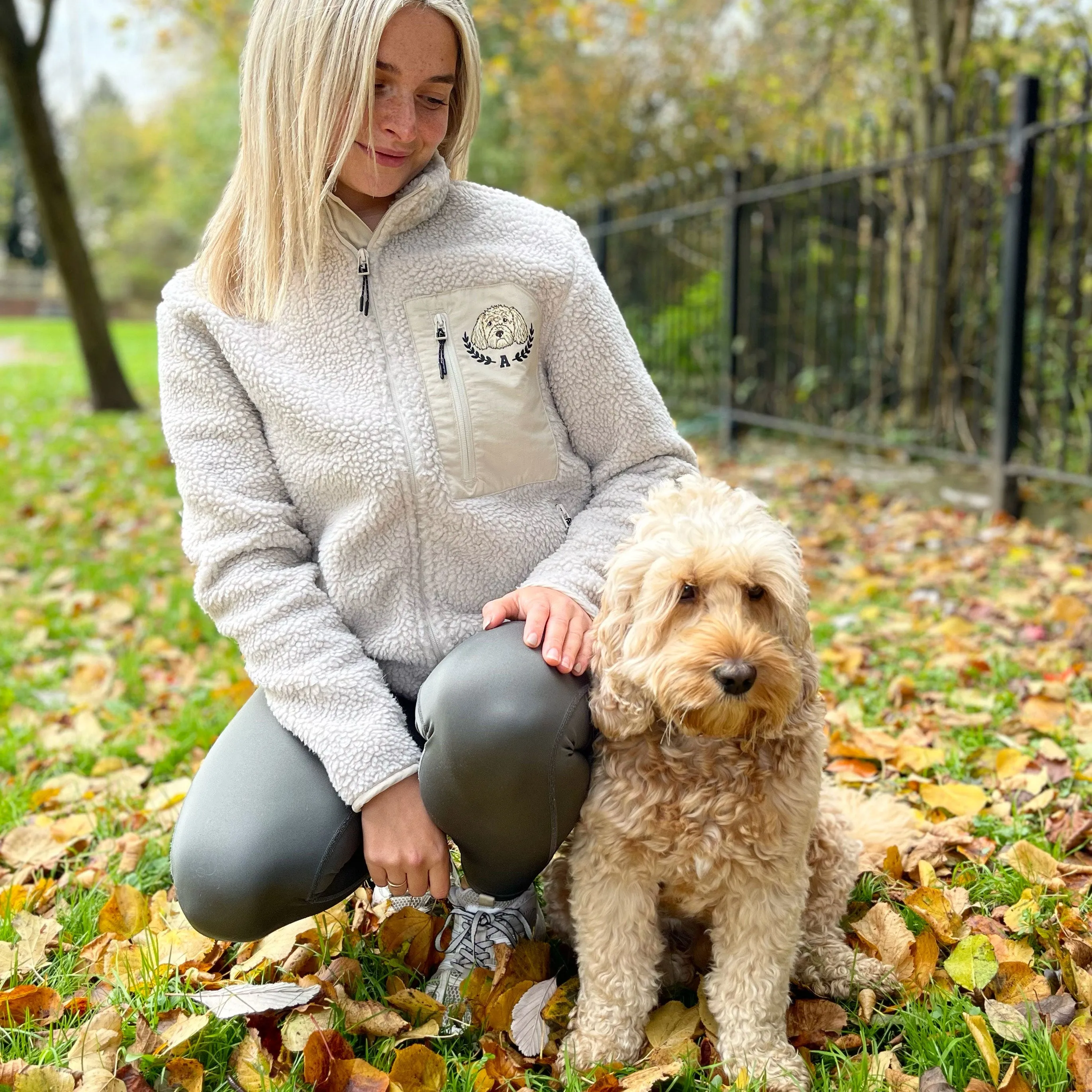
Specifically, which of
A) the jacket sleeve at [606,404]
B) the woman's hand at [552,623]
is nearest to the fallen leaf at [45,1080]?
the woman's hand at [552,623]

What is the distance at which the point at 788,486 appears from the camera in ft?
22.1

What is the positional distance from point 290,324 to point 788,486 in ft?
16.3

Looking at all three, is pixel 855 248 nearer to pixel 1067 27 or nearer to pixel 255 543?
pixel 1067 27

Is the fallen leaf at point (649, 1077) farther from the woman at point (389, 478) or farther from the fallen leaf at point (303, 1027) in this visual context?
the fallen leaf at point (303, 1027)

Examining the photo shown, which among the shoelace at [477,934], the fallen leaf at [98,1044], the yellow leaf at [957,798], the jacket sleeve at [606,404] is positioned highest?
the jacket sleeve at [606,404]

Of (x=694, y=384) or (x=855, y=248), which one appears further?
(x=694, y=384)

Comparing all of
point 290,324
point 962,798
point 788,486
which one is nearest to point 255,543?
point 290,324

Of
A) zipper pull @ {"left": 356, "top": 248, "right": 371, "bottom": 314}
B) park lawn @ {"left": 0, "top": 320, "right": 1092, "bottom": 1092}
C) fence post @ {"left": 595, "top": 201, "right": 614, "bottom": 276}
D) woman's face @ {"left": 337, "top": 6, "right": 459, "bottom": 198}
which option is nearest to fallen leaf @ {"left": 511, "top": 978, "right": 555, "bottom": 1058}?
park lawn @ {"left": 0, "top": 320, "right": 1092, "bottom": 1092}

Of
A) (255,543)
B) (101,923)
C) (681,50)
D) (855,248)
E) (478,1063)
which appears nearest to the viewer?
(478,1063)

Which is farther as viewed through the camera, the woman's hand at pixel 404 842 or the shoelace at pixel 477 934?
the shoelace at pixel 477 934

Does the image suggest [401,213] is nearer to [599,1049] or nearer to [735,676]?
[735,676]

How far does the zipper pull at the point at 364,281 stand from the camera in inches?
86.5

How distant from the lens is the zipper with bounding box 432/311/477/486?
2154mm

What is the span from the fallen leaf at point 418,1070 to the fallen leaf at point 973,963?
0.95 metres
